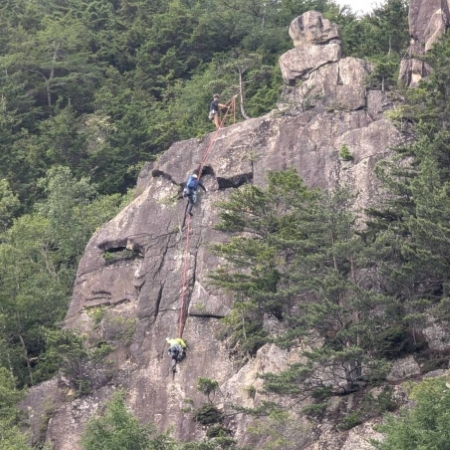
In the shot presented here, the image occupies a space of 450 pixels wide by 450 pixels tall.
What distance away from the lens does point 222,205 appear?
3331cm

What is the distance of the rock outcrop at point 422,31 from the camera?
39469mm

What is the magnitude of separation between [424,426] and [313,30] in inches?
850

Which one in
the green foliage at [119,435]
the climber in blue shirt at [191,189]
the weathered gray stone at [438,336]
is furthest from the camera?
the climber in blue shirt at [191,189]

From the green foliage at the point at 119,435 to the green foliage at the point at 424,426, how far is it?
5664mm

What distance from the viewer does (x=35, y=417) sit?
1363 inches

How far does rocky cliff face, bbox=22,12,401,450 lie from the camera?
33.8 meters

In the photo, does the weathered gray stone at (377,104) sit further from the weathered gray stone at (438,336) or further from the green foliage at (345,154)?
the weathered gray stone at (438,336)

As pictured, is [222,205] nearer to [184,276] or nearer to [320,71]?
[184,276]

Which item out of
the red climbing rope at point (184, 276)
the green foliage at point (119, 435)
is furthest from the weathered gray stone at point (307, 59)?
the green foliage at point (119, 435)

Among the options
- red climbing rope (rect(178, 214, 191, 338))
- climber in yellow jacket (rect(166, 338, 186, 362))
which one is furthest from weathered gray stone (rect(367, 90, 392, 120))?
climber in yellow jacket (rect(166, 338, 186, 362))

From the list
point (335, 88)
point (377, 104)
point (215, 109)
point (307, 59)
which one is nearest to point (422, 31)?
point (377, 104)

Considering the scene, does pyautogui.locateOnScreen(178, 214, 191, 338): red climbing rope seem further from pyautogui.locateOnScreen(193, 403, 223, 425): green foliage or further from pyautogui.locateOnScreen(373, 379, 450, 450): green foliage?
pyautogui.locateOnScreen(373, 379, 450, 450): green foliage

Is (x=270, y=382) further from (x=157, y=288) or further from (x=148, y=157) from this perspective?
(x=148, y=157)

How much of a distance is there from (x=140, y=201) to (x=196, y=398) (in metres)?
8.82
